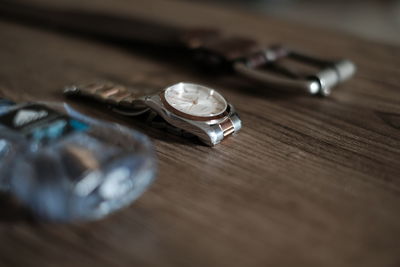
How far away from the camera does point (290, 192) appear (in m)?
0.56

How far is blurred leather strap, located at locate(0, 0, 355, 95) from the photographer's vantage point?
33.7 inches

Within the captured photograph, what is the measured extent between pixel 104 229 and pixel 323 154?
318mm

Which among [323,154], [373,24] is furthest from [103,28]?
[373,24]

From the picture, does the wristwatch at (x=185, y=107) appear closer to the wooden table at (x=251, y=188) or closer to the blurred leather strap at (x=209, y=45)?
the wooden table at (x=251, y=188)

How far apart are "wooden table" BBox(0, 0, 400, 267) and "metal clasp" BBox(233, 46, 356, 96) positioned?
24mm

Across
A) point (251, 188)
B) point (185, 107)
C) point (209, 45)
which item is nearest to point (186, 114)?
point (185, 107)

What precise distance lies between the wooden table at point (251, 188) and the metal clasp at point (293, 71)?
0.02 meters

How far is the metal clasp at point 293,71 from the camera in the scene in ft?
2.69

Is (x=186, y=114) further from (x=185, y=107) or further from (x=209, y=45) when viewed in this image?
(x=209, y=45)

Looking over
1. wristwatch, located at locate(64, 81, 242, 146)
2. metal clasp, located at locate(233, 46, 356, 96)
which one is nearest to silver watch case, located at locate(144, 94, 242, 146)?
wristwatch, located at locate(64, 81, 242, 146)

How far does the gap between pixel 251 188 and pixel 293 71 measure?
0.41 m

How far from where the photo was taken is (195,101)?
693mm

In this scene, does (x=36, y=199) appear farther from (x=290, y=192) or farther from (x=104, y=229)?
(x=290, y=192)

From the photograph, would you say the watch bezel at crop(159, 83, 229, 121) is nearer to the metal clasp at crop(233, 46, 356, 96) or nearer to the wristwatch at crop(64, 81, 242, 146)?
the wristwatch at crop(64, 81, 242, 146)
